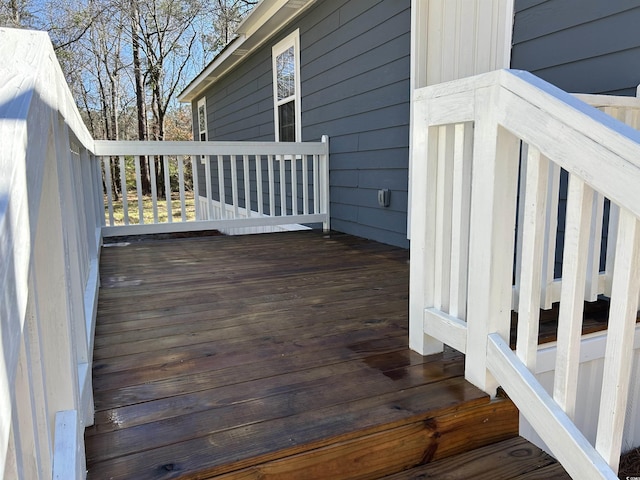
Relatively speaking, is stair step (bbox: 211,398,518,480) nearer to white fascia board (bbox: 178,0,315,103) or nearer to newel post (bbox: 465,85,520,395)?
newel post (bbox: 465,85,520,395)

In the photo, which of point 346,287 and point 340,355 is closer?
point 340,355

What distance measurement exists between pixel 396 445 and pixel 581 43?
7.02 feet

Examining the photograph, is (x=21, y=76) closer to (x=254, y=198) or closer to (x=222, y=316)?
(x=222, y=316)

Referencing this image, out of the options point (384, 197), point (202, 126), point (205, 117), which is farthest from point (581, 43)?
point (202, 126)

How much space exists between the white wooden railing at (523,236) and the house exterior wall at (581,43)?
26.8 inches

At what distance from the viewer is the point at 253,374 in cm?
159

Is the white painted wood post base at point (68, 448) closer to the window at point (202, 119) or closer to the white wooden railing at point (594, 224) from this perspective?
the white wooden railing at point (594, 224)

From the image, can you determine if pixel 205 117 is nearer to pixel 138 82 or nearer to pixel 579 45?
pixel 138 82

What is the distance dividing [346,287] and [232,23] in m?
13.5

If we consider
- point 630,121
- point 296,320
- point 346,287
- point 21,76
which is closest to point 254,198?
point 346,287

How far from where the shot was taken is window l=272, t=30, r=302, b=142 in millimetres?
5626

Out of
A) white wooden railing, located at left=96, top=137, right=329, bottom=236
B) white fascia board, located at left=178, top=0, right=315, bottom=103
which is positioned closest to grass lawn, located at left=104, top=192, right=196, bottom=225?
white fascia board, located at left=178, top=0, right=315, bottom=103

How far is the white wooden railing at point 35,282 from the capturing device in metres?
0.53

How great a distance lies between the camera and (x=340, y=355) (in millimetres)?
1740
